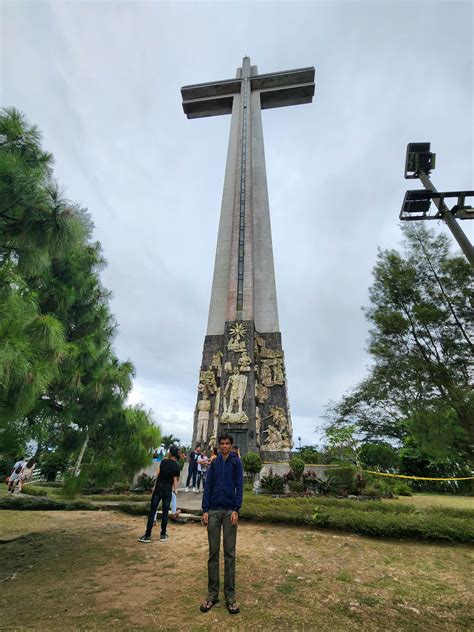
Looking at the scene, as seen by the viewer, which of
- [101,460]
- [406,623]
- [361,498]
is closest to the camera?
[406,623]

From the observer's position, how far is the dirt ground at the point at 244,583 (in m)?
2.66

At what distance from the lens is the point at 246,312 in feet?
58.5

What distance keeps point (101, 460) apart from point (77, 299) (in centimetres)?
291

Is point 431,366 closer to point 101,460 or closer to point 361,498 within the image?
point 361,498

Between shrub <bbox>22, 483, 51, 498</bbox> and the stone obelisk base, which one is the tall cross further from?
shrub <bbox>22, 483, 51, 498</bbox>

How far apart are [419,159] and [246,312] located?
12.9 metres

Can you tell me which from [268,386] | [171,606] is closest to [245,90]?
[268,386]

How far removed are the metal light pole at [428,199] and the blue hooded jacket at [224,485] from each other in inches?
163

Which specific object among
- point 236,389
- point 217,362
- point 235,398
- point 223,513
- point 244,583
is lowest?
point 244,583

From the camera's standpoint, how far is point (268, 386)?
1630 cm

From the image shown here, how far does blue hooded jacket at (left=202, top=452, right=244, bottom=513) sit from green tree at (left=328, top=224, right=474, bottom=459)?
6001mm

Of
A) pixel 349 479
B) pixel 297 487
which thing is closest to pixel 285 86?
pixel 349 479

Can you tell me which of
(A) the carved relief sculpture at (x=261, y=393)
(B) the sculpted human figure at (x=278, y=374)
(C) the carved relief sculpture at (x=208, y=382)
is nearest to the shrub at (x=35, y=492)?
(C) the carved relief sculpture at (x=208, y=382)

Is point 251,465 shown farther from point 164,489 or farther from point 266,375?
point 164,489
